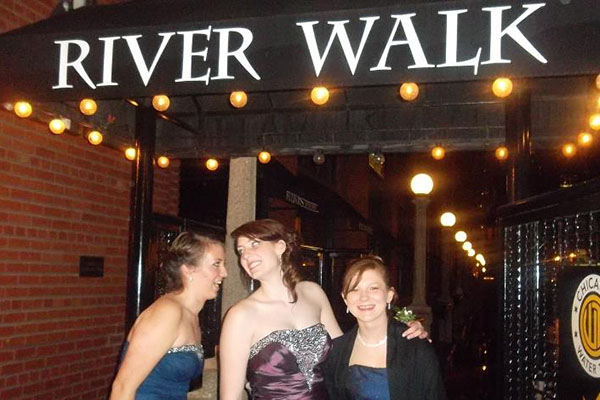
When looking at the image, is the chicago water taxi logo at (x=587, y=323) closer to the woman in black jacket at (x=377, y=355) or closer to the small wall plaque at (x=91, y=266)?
the woman in black jacket at (x=377, y=355)

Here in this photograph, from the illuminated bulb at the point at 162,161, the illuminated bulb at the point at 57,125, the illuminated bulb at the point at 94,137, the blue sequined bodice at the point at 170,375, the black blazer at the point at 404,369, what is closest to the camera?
the black blazer at the point at 404,369

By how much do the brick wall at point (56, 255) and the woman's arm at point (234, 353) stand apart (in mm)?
2661

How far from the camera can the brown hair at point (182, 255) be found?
139 inches

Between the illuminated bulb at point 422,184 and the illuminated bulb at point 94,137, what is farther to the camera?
the illuminated bulb at point 422,184

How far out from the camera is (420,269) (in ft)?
60.4

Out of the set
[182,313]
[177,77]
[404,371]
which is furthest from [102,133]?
[404,371]

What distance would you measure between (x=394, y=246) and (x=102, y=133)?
55.3 feet

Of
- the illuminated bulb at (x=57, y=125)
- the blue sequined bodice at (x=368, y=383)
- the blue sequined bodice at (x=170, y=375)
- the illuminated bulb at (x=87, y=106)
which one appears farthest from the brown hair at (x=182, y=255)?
the illuminated bulb at (x=57, y=125)

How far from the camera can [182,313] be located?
3.45 metres

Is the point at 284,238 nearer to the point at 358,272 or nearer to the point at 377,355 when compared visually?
the point at 358,272

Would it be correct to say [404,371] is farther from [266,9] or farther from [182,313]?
[266,9]

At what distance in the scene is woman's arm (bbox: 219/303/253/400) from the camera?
10.6ft

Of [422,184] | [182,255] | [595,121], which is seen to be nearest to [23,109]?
[182,255]

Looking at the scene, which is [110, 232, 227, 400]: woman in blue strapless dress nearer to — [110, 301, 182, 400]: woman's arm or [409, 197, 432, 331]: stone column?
[110, 301, 182, 400]: woman's arm
